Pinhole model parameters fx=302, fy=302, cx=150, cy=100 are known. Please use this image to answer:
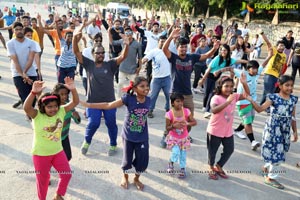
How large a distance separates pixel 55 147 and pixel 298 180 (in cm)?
339

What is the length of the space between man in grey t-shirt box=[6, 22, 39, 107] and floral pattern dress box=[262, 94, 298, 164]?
163 inches

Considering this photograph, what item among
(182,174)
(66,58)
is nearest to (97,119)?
(182,174)

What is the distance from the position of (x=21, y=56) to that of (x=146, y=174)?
125 inches

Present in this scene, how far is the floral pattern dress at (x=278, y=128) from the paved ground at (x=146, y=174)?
19.0 inches

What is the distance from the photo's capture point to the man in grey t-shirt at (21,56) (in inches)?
213

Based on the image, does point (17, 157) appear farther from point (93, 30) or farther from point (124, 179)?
point (93, 30)

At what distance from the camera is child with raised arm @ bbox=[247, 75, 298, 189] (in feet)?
12.8

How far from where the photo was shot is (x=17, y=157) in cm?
457

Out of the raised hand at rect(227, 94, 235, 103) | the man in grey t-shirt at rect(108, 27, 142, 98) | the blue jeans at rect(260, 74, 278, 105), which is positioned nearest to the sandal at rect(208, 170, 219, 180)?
the raised hand at rect(227, 94, 235, 103)

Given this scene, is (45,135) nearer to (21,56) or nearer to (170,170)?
(170,170)

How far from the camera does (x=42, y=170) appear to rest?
10.5ft

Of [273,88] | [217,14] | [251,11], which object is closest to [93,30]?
[273,88]

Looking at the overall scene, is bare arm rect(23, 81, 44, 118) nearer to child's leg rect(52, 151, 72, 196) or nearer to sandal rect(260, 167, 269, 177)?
child's leg rect(52, 151, 72, 196)

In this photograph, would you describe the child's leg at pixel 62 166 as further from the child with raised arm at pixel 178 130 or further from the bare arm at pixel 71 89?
the child with raised arm at pixel 178 130
